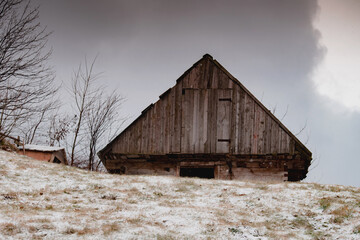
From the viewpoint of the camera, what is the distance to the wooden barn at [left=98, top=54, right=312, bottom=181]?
1505cm

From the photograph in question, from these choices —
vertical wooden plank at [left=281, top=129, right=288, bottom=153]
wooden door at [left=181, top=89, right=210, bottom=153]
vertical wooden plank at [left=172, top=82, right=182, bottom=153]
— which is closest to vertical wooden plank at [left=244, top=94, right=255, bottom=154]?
vertical wooden plank at [left=281, top=129, right=288, bottom=153]

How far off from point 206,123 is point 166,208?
745 cm

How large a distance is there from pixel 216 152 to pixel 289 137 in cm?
291

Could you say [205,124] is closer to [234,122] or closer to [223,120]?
[223,120]

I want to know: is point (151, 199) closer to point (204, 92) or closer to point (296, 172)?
point (204, 92)

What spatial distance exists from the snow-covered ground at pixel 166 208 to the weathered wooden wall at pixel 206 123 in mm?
3635

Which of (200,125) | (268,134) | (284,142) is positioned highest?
(200,125)

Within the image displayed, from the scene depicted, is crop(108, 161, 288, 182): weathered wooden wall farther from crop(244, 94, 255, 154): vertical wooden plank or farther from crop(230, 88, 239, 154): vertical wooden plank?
crop(244, 94, 255, 154): vertical wooden plank

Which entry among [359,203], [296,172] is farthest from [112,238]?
[296,172]

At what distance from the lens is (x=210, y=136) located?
1536 centimetres

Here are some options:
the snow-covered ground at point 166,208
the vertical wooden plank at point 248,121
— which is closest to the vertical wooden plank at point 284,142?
the vertical wooden plank at point 248,121

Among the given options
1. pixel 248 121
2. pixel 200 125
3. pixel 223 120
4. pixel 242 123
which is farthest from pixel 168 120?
pixel 248 121

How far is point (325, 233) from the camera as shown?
272 inches

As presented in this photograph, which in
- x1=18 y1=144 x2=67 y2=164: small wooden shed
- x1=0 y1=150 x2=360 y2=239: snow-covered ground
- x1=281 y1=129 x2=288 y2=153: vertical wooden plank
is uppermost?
x1=281 y1=129 x2=288 y2=153: vertical wooden plank
